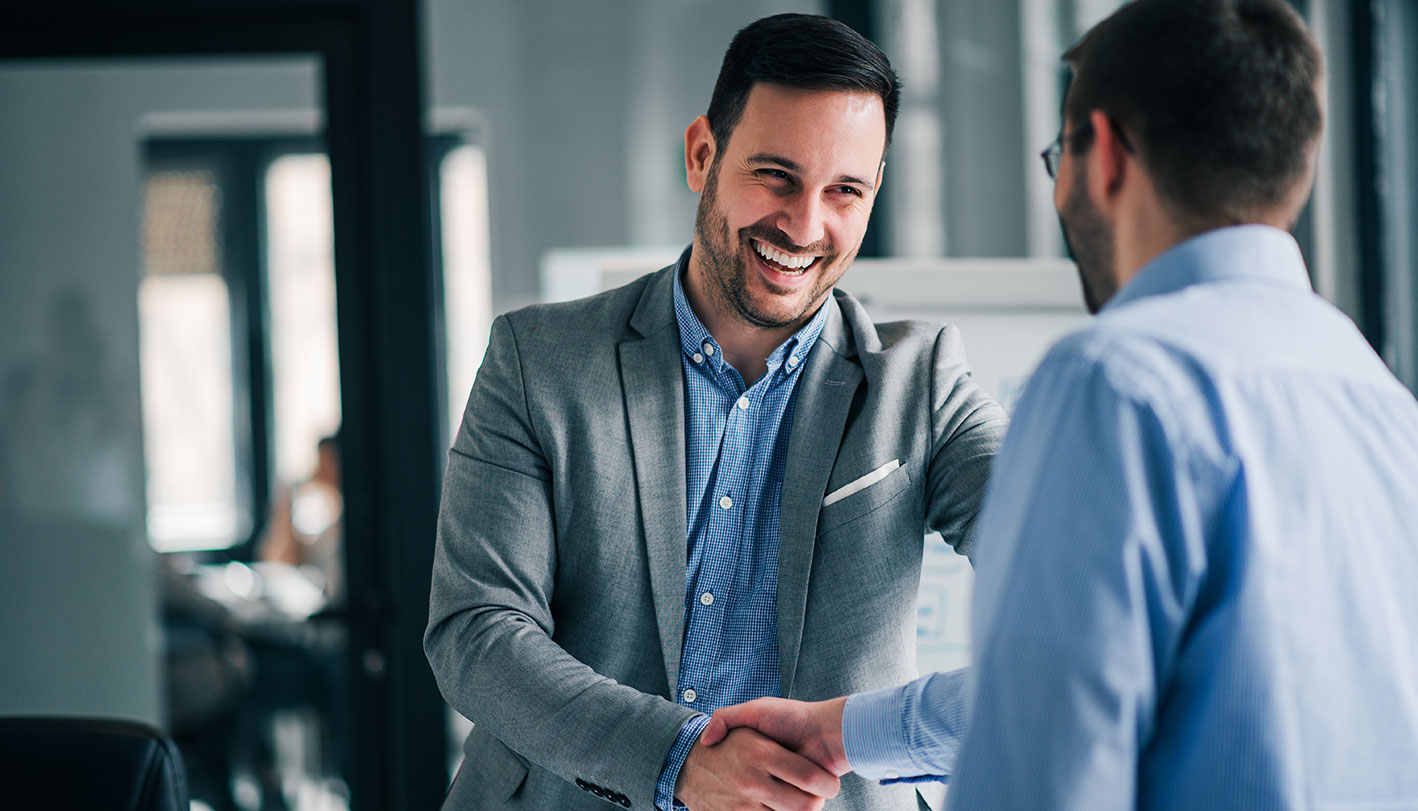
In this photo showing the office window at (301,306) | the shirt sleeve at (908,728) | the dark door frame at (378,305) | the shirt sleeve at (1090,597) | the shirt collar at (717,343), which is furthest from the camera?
the office window at (301,306)

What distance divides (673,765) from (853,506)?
1.19ft

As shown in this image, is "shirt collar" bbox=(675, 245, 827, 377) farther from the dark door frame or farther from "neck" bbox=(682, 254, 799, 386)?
the dark door frame

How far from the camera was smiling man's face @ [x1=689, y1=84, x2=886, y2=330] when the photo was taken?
4.62 feet

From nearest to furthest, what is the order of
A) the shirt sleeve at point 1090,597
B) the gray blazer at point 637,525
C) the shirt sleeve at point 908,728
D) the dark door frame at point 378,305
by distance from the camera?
the shirt sleeve at point 1090,597, the shirt sleeve at point 908,728, the gray blazer at point 637,525, the dark door frame at point 378,305

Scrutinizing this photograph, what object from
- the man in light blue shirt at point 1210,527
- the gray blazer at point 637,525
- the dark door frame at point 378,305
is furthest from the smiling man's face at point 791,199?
the dark door frame at point 378,305

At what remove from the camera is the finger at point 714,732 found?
122 centimetres

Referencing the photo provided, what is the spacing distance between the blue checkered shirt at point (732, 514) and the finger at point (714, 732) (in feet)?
0.48

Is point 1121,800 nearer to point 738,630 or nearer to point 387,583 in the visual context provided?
point 738,630

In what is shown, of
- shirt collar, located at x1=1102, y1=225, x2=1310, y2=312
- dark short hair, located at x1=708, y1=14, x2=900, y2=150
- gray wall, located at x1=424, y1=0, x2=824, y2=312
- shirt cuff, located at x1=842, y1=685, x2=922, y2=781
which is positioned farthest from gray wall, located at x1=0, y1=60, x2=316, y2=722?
shirt collar, located at x1=1102, y1=225, x2=1310, y2=312

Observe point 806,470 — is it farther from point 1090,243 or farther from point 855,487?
point 1090,243

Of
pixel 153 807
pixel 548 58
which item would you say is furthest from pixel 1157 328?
pixel 548 58

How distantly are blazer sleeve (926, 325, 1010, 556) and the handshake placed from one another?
270mm

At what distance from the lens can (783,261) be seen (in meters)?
1.43

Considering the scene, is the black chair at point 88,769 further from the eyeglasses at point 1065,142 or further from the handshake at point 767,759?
the eyeglasses at point 1065,142
